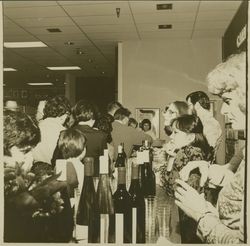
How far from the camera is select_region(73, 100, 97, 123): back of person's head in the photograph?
189cm

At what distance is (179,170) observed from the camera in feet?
6.09

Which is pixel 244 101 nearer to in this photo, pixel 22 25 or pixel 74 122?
pixel 74 122

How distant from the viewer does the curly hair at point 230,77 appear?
1.80 metres

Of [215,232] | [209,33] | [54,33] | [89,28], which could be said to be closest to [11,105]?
[54,33]

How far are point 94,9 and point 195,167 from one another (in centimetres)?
85

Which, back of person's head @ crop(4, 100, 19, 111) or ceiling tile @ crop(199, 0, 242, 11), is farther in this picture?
back of person's head @ crop(4, 100, 19, 111)

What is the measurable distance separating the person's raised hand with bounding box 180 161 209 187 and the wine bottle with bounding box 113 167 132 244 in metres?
0.27

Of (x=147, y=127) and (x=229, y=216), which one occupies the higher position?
(x=147, y=127)

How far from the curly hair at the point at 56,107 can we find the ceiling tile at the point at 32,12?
0.38 metres

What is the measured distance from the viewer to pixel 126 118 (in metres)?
1.88

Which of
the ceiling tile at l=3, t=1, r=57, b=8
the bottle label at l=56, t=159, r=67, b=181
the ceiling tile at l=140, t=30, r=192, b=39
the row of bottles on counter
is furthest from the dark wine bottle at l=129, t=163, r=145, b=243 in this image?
the ceiling tile at l=3, t=1, r=57, b=8

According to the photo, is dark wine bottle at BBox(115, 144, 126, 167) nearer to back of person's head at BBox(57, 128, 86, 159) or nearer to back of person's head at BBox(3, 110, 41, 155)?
back of person's head at BBox(57, 128, 86, 159)

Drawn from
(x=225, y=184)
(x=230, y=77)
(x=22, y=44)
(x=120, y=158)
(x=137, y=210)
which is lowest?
(x=137, y=210)

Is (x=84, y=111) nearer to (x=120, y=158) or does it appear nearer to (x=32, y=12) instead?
(x=120, y=158)
